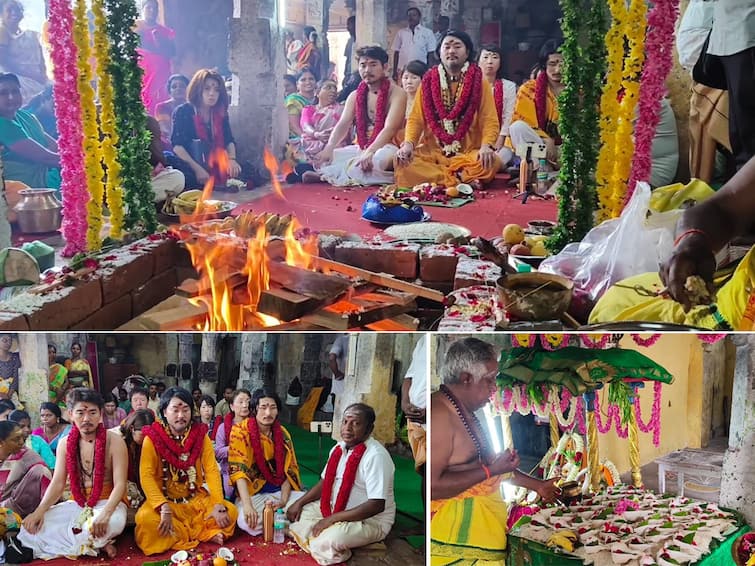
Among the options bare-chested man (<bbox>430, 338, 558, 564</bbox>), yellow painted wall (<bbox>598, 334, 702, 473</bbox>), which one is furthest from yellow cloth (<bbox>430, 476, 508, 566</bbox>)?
yellow painted wall (<bbox>598, 334, 702, 473</bbox>)

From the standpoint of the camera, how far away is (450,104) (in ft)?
11.8

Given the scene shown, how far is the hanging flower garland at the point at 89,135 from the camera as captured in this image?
3.69 meters

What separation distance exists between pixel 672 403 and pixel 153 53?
263 centimetres

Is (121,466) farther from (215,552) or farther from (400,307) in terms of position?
(400,307)

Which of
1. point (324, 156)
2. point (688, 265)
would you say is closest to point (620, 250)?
point (688, 265)

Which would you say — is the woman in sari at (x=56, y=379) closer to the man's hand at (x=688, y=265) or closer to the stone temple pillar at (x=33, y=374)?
the stone temple pillar at (x=33, y=374)

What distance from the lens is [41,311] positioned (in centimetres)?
329

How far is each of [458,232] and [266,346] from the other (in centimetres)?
118

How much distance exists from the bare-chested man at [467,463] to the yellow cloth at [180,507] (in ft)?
2.53

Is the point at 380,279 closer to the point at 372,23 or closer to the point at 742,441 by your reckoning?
the point at 372,23

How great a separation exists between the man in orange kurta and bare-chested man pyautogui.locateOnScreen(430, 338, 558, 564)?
3.80 ft

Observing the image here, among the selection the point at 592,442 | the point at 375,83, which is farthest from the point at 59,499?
the point at 375,83

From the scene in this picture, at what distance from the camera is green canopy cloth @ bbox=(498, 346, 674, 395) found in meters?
2.75

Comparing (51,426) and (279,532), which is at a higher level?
(51,426)
